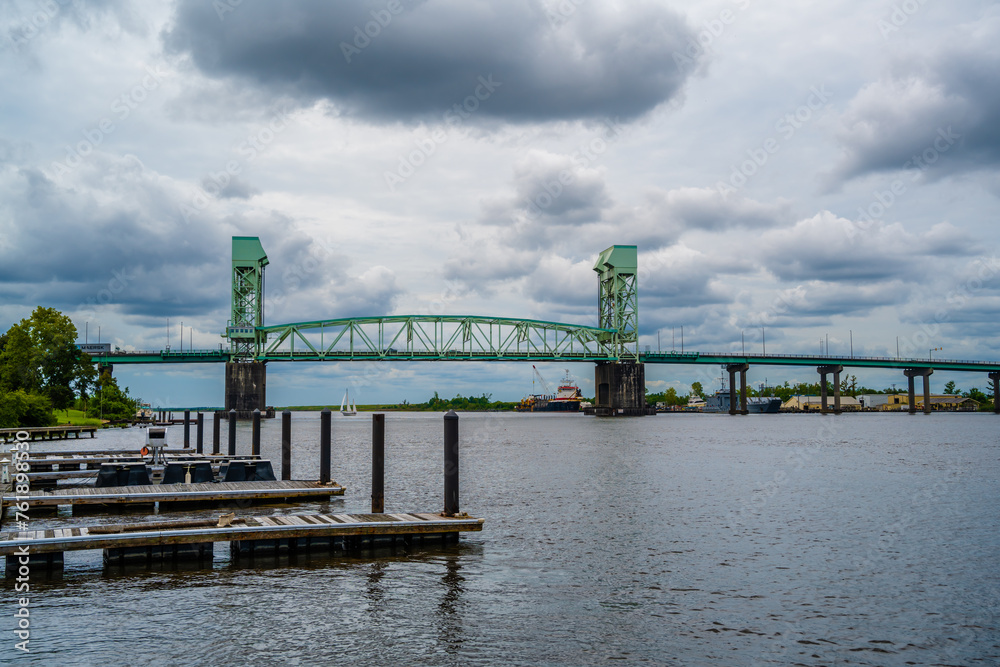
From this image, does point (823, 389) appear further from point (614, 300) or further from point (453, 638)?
point (453, 638)

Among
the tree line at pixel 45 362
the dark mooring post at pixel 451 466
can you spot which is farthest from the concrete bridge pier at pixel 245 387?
the dark mooring post at pixel 451 466

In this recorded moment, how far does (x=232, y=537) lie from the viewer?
17.4 meters

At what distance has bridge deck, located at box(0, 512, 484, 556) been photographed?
1611 centimetres

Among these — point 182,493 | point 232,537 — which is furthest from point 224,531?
point 182,493

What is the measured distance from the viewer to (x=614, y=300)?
16975 centimetres

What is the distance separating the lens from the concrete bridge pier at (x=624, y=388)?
156 metres

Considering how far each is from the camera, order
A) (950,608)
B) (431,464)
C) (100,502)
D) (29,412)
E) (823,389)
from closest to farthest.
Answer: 1. (950,608)
2. (100,502)
3. (431,464)
4. (29,412)
5. (823,389)

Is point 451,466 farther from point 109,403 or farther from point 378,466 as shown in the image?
point 109,403

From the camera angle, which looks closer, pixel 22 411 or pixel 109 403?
pixel 22 411

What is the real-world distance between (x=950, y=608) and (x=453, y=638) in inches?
365

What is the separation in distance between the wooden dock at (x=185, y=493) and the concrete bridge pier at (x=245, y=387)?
118 m

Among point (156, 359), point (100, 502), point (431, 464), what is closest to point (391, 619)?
point (100, 502)

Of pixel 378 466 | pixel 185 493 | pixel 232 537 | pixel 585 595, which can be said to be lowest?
pixel 585 595

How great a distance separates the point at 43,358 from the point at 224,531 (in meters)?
86.2
